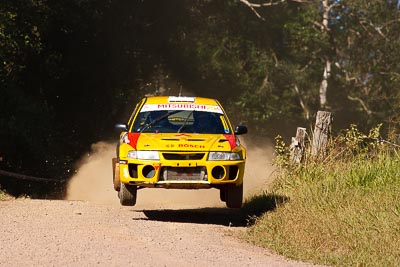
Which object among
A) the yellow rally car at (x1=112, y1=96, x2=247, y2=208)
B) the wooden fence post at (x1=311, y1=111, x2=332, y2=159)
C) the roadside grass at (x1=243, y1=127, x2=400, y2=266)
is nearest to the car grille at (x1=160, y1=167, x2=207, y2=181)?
the yellow rally car at (x1=112, y1=96, x2=247, y2=208)

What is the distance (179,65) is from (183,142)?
2139cm

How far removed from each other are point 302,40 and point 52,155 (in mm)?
17805

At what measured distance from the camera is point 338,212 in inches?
480

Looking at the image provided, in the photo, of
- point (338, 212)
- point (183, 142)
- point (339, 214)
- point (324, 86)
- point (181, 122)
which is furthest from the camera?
point (324, 86)

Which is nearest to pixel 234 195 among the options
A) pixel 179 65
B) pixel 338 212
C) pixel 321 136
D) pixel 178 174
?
pixel 178 174

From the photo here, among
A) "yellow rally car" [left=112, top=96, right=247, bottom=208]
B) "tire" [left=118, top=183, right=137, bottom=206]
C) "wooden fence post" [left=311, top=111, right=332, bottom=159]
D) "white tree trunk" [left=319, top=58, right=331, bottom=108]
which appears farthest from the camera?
"white tree trunk" [left=319, top=58, right=331, bottom=108]

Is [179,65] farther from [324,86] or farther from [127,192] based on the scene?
[127,192]

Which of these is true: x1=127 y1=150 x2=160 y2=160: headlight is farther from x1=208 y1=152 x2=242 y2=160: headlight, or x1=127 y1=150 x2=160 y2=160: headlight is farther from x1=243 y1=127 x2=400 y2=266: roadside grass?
x1=243 y1=127 x2=400 y2=266: roadside grass

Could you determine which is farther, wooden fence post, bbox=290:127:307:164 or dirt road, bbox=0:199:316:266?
wooden fence post, bbox=290:127:307:164

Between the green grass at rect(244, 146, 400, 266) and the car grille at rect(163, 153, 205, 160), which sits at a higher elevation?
the car grille at rect(163, 153, 205, 160)

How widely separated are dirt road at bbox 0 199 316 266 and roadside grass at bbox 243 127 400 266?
51 centimetres

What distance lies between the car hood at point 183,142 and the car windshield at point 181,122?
49 centimetres

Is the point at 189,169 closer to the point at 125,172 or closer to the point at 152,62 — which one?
the point at 125,172

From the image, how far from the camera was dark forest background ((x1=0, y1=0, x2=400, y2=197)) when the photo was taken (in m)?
25.1
